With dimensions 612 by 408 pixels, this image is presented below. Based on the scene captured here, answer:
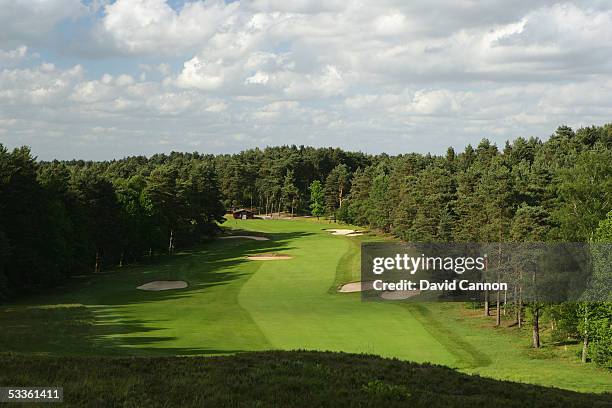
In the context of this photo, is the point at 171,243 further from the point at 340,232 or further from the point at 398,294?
the point at 398,294

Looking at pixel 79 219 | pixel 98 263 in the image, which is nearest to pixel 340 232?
pixel 98 263

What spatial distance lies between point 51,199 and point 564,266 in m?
43.7

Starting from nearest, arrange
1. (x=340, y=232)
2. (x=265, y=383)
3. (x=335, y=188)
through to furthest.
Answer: (x=265, y=383), (x=340, y=232), (x=335, y=188)

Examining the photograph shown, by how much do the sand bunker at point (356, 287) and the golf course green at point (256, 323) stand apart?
101cm

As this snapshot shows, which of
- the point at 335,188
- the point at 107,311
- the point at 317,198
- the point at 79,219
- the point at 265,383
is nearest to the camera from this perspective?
the point at 265,383

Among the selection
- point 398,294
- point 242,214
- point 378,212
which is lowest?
point 398,294

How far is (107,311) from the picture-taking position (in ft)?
131

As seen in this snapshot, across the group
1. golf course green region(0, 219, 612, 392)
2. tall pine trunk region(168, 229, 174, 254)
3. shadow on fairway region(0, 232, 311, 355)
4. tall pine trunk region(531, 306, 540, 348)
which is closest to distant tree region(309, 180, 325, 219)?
tall pine trunk region(168, 229, 174, 254)

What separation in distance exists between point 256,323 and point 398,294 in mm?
20013

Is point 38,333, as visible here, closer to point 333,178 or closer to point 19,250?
point 19,250

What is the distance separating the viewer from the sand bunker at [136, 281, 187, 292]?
52.0m

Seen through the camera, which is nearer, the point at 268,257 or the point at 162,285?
the point at 162,285

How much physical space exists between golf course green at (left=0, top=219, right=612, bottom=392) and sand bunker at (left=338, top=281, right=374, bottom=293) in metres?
1.01

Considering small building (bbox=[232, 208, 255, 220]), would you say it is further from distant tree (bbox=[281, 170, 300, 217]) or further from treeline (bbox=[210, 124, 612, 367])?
treeline (bbox=[210, 124, 612, 367])
